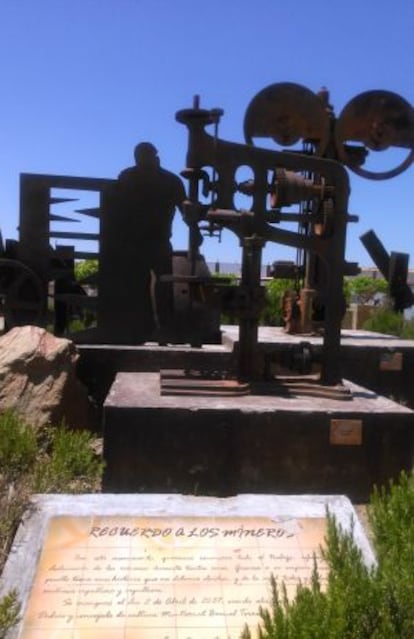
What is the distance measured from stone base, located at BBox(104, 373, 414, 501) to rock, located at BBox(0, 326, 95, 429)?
0.93 metres

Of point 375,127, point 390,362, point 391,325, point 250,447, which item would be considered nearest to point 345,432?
point 250,447

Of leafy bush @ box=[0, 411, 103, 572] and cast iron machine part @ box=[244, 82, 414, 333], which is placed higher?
cast iron machine part @ box=[244, 82, 414, 333]

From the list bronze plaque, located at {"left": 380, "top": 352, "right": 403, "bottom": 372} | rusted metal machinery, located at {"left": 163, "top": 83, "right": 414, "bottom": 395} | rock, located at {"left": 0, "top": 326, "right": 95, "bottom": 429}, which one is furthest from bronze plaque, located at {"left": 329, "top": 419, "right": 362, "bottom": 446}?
bronze plaque, located at {"left": 380, "top": 352, "right": 403, "bottom": 372}

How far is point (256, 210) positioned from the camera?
4.91 m

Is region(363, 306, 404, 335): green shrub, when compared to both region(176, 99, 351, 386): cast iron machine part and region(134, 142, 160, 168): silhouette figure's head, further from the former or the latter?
region(176, 99, 351, 386): cast iron machine part

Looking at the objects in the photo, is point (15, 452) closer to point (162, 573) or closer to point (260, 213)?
point (162, 573)

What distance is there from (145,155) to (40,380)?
11.4 feet

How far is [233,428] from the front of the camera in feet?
14.2

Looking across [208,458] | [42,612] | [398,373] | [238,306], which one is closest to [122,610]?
[42,612]

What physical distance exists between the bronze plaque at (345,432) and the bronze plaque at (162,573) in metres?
1.72

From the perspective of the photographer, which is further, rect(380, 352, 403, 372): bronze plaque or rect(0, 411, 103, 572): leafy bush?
rect(380, 352, 403, 372): bronze plaque

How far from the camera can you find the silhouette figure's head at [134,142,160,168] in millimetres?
8039

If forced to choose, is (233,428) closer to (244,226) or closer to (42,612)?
(244,226)

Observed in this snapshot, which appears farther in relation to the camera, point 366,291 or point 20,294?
point 366,291
